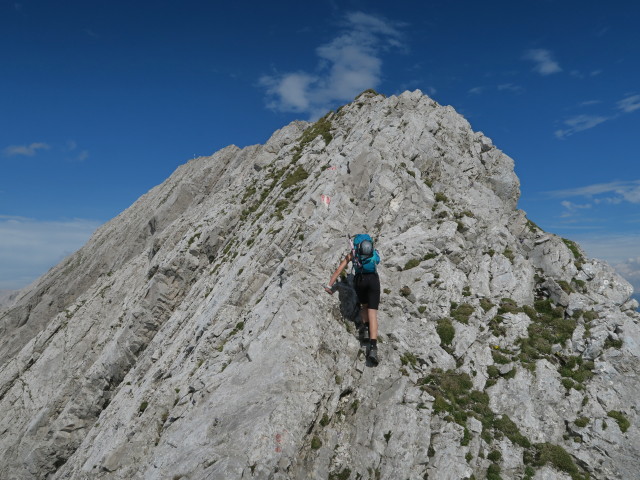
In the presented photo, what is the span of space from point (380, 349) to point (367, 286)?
8.92ft

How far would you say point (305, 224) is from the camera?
72.4ft

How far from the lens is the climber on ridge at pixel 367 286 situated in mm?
14320

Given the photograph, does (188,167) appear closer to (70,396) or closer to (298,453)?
(70,396)

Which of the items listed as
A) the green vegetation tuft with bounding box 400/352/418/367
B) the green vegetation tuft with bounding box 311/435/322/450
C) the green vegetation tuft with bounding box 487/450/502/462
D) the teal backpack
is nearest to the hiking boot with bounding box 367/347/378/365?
the green vegetation tuft with bounding box 400/352/418/367

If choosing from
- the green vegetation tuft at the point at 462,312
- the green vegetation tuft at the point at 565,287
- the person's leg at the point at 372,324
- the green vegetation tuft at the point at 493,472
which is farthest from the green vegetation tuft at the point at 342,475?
the green vegetation tuft at the point at 565,287

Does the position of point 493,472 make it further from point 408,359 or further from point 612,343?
point 612,343

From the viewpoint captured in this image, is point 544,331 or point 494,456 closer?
point 494,456

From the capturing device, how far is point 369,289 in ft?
48.4

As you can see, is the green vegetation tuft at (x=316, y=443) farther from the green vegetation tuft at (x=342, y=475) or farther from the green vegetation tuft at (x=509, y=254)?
the green vegetation tuft at (x=509, y=254)

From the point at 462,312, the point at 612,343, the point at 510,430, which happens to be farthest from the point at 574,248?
the point at 510,430

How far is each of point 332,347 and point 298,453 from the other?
420 cm

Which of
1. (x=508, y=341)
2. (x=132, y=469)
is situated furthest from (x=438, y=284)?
(x=132, y=469)

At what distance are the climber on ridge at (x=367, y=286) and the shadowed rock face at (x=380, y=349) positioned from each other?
0.78 metres

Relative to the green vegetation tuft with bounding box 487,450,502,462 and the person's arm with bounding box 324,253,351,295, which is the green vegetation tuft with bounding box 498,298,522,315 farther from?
the person's arm with bounding box 324,253,351,295
